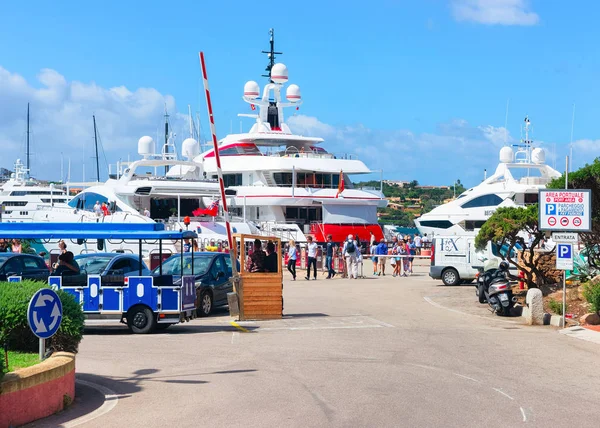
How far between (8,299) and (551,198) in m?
12.5

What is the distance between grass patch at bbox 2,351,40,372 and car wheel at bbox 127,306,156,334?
5.74 m

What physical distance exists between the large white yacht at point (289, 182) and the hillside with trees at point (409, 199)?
5718 cm

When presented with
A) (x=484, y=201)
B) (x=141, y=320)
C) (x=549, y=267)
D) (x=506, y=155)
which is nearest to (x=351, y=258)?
(x=549, y=267)

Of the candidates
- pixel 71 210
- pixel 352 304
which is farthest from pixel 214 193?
pixel 352 304

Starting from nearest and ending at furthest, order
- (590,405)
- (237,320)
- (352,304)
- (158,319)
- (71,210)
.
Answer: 1. (590,405)
2. (158,319)
3. (237,320)
4. (352,304)
5. (71,210)

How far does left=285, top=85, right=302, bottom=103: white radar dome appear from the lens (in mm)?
55312

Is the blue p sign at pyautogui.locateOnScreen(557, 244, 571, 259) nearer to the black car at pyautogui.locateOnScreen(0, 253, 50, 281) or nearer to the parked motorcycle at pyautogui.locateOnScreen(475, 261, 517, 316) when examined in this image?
the parked motorcycle at pyautogui.locateOnScreen(475, 261, 517, 316)

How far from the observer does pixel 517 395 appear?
31.9 feet

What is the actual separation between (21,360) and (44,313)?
824 millimetres

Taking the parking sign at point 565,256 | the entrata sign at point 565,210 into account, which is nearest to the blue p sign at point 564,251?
the parking sign at point 565,256

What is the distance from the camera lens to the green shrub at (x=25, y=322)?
31.8 ft

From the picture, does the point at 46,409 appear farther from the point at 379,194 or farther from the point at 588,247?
the point at 379,194

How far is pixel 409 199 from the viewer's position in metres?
152

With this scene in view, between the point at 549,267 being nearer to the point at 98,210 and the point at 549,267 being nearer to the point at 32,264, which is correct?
the point at 32,264
